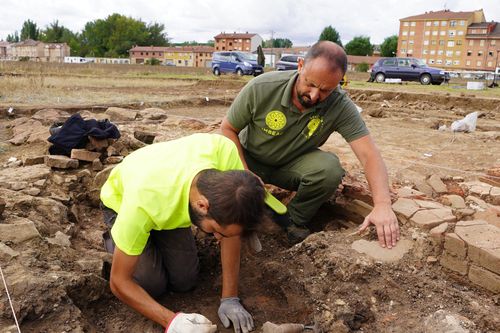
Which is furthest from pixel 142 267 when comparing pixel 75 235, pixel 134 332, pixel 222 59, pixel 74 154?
pixel 222 59

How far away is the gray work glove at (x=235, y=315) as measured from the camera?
2150 mm

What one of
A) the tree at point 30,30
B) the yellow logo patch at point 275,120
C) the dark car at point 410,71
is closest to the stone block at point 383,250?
the yellow logo patch at point 275,120

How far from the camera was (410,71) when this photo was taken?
720 inches

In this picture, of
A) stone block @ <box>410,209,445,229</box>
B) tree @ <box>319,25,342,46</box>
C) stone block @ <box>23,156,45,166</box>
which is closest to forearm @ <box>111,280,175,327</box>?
stone block @ <box>410,209,445,229</box>

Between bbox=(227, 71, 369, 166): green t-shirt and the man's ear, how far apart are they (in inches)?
54.3

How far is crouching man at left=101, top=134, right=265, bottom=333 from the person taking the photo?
1685mm

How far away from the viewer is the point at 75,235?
314cm

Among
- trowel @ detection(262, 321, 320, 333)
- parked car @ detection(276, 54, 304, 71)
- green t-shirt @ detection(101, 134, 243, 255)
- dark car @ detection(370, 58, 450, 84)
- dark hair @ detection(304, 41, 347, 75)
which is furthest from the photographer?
parked car @ detection(276, 54, 304, 71)

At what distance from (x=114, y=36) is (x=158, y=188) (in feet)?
248

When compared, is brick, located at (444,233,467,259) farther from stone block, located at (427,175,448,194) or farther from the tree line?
the tree line

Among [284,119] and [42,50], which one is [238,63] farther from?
[42,50]

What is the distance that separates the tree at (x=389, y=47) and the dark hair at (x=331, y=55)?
6917 centimetres

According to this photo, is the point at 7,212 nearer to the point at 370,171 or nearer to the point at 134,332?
the point at 134,332

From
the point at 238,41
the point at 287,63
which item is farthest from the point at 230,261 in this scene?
the point at 238,41
